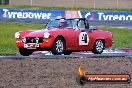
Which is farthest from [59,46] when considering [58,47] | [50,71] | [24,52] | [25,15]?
[25,15]

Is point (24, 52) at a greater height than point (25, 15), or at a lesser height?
greater

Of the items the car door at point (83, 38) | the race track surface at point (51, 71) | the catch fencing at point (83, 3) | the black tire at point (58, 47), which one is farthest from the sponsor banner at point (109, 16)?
the race track surface at point (51, 71)

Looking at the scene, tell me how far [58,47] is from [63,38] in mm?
377

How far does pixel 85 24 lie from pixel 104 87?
793 cm

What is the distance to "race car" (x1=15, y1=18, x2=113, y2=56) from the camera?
13169mm

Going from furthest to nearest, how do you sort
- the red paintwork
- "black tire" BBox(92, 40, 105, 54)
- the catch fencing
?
the catch fencing → "black tire" BBox(92, 40, 105, 54) → the red paintwork

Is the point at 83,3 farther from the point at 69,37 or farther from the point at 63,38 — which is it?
the point at 63,38

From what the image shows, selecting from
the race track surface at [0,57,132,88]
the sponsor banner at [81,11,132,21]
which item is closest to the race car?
the race track surface at [0,57,132,88]

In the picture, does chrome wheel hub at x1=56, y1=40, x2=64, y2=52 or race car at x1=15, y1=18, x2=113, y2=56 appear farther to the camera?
chrome wheel hub at x1=56, y1=40, x2=64, y2=52

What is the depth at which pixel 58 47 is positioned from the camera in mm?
13398

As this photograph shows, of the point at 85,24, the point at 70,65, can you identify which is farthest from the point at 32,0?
the point at 70,65

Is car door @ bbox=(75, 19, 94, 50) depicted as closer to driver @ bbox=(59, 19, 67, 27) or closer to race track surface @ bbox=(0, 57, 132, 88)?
driver @ bbox=(59, 19, 67, 27)

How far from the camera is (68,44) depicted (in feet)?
45.5

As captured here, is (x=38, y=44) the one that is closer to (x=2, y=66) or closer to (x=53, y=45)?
(x=53, y=45)
